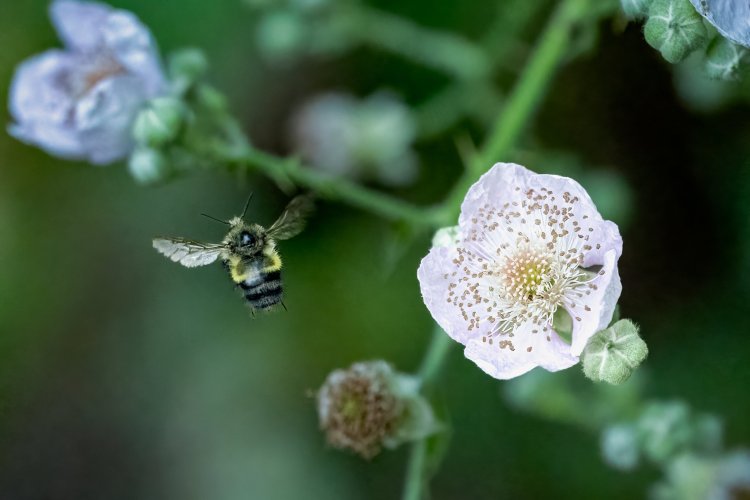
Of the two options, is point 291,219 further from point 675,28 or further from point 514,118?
point 675,28

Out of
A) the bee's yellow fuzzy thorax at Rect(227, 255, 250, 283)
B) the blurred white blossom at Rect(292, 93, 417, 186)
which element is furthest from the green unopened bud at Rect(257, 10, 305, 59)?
the bee's yellow fuzzy thorax at Rect(227, 255, 250, 283)

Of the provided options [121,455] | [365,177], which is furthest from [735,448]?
[121,455]

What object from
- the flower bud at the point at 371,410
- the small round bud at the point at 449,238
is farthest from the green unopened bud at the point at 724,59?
the flower bud at the point at 371,410

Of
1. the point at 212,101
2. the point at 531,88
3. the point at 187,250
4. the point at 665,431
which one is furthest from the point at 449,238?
the point at 665,431

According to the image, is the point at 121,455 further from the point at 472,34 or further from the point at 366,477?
the point at 472,34

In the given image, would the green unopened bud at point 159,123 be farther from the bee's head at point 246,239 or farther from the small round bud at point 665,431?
the small round bud at point 665,431

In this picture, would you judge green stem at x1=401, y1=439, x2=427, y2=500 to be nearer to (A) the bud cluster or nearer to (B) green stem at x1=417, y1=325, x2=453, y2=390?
(B) green stem at x1=417, y1=325, x2=453, y2=390

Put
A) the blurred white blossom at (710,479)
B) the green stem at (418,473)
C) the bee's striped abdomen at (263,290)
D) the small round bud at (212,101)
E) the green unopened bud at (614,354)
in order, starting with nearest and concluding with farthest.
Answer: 1. the green unopened bud at (614,354)
2. the bee's striped abdomen at (263,290)
3. the green stem at (418,473)
4. the small round bud at (212,101)
5. the blurred white blossom at (710,479)
